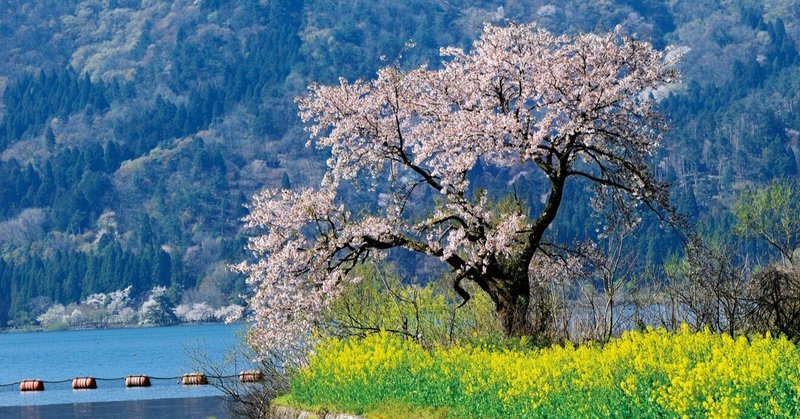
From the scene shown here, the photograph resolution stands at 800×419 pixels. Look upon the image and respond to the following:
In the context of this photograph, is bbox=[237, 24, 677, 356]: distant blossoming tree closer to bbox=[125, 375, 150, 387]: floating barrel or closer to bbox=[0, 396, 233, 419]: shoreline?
bbox=[0, 396, 233, 419]: shoreline

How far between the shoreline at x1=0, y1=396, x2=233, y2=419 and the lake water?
1.65 meters

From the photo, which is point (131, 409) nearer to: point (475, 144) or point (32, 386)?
point (32, 386)

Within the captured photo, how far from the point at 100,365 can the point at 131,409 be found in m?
51.1

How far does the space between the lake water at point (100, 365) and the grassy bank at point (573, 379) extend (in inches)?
238

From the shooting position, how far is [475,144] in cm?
2494

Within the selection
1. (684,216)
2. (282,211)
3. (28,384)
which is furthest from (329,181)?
(28,384)

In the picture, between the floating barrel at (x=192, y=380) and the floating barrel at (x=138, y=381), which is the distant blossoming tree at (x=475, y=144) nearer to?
the floating barrel at (x=192, y=380)

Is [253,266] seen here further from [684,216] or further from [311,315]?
[684,216]

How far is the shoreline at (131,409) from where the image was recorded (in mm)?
39688

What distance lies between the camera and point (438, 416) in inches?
752

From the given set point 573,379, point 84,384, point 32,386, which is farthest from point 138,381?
point 573,379

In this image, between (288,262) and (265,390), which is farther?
(265,390)

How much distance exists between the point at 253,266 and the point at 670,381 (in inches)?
494

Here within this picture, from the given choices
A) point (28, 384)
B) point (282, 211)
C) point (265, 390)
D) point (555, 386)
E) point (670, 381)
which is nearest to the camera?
point (670, 381)
